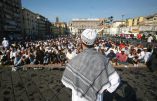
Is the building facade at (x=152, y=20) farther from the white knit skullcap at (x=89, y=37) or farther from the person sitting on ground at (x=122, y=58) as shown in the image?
the white knit skullcap at (x=89, y=37)

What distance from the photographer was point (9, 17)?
61.0 meters

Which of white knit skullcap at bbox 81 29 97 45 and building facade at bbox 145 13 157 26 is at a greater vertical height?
building facade at bbox 145 13 157 26

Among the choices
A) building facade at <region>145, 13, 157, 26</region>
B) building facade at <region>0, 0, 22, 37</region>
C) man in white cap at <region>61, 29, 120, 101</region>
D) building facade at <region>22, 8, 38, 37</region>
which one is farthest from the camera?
building facade at <region>22, 8, 38, 37</region>

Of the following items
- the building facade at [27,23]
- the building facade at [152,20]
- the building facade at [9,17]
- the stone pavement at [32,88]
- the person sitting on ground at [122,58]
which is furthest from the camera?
the building facade at [27,23]

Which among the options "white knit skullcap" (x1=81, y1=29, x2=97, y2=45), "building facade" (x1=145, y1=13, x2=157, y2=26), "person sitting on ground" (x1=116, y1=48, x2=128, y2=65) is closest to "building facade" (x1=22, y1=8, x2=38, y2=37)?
"building facade" (x1=145, y1=13, x2=157, y2=26)

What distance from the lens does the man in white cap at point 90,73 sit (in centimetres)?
265

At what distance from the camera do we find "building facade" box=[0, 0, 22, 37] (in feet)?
178

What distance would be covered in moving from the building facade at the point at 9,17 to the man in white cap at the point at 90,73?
53.5 metres

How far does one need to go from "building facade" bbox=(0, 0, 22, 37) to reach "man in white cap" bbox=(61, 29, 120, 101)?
53.5 meters

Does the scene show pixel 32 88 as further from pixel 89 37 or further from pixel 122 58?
pixel 122 58

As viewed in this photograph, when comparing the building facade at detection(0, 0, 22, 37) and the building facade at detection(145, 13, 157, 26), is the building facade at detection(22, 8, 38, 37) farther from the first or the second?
the building facade at detection(145, 13, 157, 26)

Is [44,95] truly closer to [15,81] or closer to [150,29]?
[15,81]

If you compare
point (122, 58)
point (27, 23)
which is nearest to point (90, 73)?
point (122, 58)

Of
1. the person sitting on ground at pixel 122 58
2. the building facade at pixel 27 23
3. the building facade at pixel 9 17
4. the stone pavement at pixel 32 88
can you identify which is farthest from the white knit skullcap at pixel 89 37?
the building facade at pixel 27 23
